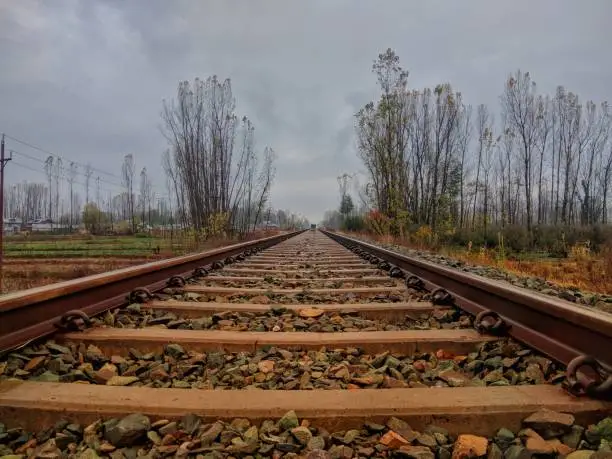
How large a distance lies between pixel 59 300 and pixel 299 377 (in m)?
1.43

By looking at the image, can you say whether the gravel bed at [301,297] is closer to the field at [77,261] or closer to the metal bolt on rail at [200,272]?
the metal bolt on rail at [200,272]

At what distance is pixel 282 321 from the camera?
2.60 meters

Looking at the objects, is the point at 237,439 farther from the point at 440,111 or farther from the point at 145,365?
the point at 440,111

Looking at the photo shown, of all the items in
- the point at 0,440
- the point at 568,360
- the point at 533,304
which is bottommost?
the point at 0,440

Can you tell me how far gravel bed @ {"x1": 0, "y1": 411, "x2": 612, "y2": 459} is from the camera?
119 cm

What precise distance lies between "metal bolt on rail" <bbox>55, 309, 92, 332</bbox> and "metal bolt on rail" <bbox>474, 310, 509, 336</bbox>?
6.82 ft

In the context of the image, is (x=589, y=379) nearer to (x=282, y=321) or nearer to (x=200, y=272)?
(x=282, y=321)

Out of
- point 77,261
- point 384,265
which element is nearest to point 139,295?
point 384,265

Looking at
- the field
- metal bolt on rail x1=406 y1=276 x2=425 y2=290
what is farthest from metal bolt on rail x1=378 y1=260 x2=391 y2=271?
the field

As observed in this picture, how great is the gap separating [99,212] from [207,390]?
217 feet

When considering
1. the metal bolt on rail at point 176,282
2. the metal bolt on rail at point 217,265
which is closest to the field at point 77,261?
the metal bolt on rail at point 217,265

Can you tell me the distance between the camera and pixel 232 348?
6.66 feet

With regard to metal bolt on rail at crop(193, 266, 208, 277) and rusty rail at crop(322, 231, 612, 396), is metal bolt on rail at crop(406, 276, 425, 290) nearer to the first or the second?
rusty rail at crop(322, 231, 612, 396)

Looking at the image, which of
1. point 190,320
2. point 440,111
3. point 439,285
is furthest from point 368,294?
point 440,111
